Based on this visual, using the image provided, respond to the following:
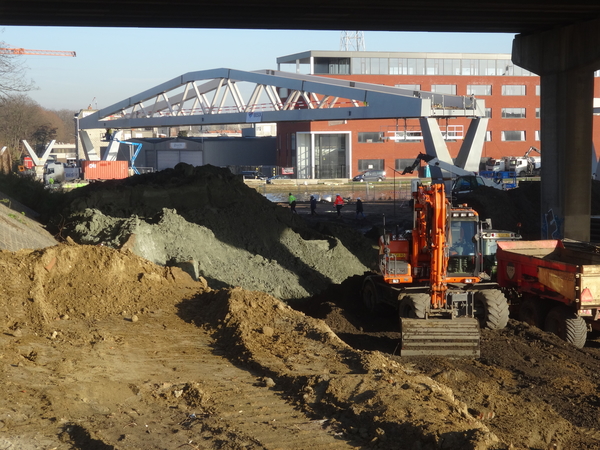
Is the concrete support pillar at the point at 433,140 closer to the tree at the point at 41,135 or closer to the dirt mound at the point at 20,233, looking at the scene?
the dirt mound at the point at 20,233

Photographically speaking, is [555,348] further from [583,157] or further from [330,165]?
[330,165]

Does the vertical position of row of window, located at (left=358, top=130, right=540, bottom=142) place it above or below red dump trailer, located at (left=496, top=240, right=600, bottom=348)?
above

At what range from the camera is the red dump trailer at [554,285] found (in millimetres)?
13992

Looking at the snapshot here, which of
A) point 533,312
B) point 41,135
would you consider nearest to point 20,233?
point 533,312

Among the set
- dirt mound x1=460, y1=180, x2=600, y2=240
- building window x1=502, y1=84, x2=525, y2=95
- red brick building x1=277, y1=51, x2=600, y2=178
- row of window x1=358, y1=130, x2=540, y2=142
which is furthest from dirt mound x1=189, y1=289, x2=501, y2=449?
building window x1=502, y1=84, x2=525, y2=95

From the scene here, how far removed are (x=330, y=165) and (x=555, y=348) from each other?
2317 inches

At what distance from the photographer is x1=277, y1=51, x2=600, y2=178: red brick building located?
69.8 meters

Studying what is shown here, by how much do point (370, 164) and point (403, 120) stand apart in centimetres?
566

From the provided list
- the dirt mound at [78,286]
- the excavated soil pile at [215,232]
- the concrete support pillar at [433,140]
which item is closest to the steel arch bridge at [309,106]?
the concrete support pillar at [433,140]

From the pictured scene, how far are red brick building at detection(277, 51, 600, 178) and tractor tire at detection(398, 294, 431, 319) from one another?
54.5 m

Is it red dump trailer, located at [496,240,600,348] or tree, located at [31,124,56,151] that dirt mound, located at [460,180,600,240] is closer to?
red dump trailer, located at [496,240,600,348]

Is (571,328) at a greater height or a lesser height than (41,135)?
lesser

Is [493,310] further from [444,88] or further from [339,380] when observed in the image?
[444,88]

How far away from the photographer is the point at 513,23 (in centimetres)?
2369
